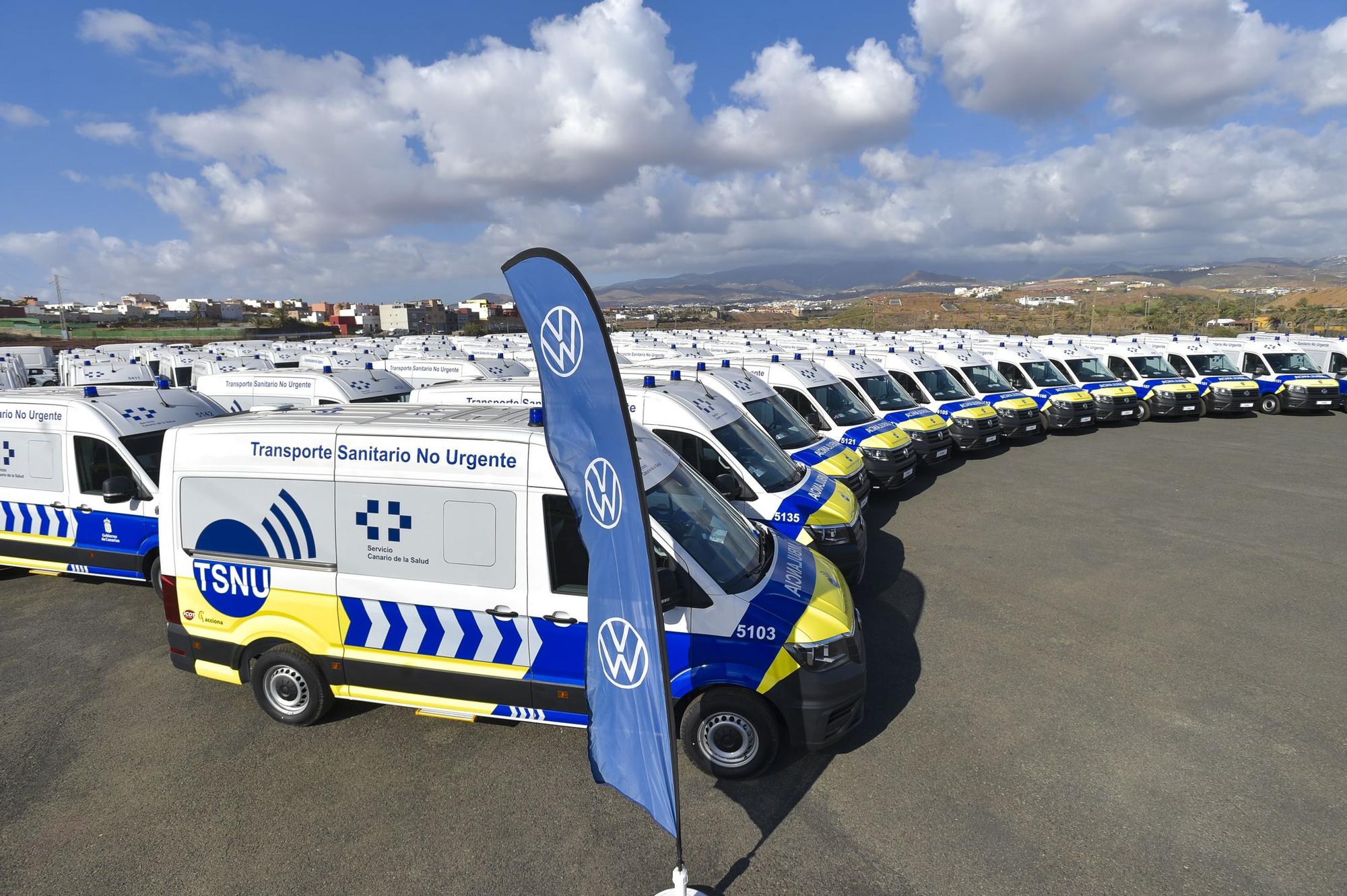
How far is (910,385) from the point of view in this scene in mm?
15141

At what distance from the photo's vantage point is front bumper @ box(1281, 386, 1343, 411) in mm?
Result: 19136

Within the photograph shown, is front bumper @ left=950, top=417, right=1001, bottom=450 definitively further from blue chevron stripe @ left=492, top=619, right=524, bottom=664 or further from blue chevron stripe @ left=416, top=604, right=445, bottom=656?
blue chevron stripe @ left=416, top=604, right=445, bottom=656

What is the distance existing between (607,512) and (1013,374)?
17522 mm

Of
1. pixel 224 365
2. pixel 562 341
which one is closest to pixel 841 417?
pixel 562 341

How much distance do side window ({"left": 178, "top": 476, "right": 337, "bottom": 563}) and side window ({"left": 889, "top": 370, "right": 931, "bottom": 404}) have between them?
12.3 m

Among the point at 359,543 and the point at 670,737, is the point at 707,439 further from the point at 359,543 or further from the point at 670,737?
the point at 670,737

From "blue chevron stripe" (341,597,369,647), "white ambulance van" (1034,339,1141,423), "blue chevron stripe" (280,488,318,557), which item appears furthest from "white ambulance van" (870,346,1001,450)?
"blue chevron stripe" (280,488,318,557)

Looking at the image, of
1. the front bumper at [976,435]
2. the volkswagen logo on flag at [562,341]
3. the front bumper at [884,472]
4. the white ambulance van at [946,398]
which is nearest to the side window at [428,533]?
the volkswagen logo on flag at [562,341]

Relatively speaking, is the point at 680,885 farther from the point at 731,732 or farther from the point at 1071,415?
the point at 1071,415

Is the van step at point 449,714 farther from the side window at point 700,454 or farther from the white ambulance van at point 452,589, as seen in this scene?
the side window at point 700,454

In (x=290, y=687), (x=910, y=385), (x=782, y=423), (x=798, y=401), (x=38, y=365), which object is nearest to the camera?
(x=290, y=687)

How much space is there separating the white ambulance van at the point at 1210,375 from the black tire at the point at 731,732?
19659mm

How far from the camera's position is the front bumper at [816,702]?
4.34 meters

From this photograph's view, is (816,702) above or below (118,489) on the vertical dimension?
below
